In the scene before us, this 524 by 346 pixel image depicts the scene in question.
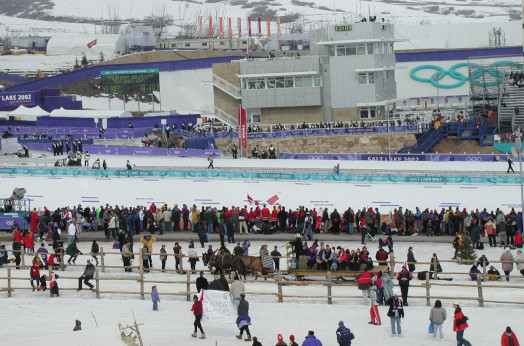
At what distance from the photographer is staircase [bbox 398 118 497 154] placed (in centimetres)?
5603

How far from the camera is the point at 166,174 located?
44.2 m

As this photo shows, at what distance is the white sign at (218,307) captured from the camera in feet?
68.8

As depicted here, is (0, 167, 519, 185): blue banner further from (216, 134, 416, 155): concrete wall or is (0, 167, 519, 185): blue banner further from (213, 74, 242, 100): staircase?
(213, 74, 242, 100): staircase

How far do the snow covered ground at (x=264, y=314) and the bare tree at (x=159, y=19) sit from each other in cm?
13574

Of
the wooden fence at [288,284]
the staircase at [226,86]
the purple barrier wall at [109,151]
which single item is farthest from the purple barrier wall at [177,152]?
the wooden fence at [288,284]

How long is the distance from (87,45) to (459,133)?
6487 cm

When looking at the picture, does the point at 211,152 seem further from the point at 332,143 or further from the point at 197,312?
the point at 197,312

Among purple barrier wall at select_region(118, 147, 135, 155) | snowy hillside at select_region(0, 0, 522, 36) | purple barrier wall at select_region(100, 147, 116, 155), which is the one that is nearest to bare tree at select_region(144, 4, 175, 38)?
snowy hillside at select_region(0, 0, 522, 36)

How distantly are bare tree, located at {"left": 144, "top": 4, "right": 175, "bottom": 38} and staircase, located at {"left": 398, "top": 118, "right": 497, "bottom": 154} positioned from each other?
347 ft

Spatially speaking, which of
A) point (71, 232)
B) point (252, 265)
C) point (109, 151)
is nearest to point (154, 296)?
point (252, 265)

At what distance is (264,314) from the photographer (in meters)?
22.5

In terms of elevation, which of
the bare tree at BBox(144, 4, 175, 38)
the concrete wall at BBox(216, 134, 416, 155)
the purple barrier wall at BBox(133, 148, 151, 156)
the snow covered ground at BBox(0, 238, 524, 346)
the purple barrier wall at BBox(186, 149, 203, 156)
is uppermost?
the bare tree at BBox(144, 4, 175, 38)

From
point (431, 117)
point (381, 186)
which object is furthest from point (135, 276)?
point (431, 117)

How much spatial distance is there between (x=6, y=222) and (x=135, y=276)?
9.84 m
